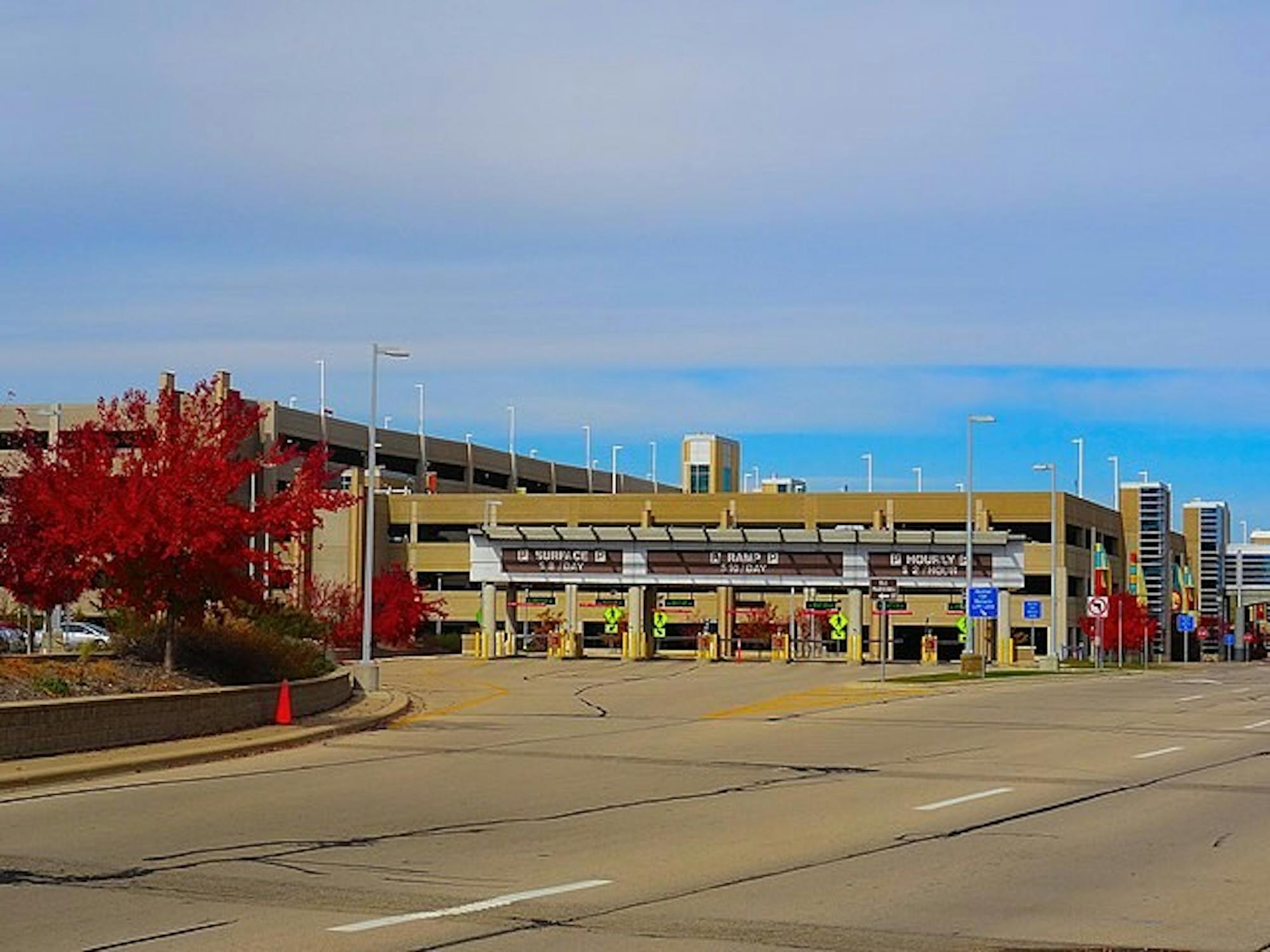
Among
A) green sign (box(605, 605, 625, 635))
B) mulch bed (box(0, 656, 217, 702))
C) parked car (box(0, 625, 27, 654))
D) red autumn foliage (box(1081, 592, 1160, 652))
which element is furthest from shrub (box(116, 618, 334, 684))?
red autumn foliage (box(1081, 592, 1160, 652))

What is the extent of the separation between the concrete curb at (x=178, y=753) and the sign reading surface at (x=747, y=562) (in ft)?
111

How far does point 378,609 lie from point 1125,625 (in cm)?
4726

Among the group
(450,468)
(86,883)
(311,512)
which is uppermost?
(450,468)

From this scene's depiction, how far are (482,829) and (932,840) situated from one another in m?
4.00

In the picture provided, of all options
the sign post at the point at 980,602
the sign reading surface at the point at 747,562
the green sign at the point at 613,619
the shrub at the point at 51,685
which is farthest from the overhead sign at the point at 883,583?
the shrub at the point at 51,685

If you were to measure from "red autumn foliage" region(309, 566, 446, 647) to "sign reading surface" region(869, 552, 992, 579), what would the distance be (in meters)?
18.1

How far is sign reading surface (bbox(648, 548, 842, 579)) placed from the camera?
63969mm

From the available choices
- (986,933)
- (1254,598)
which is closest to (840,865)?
(986,933)

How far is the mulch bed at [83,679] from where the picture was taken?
23.2 m

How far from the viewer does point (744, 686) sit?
45.8m

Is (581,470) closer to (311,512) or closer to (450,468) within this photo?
(450,468)

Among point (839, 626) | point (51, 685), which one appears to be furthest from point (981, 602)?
point (51, 685)

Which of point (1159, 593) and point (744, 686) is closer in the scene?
point (744, 686)

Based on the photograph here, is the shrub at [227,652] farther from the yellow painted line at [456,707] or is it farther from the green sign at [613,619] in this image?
the green sign at [613,619]
